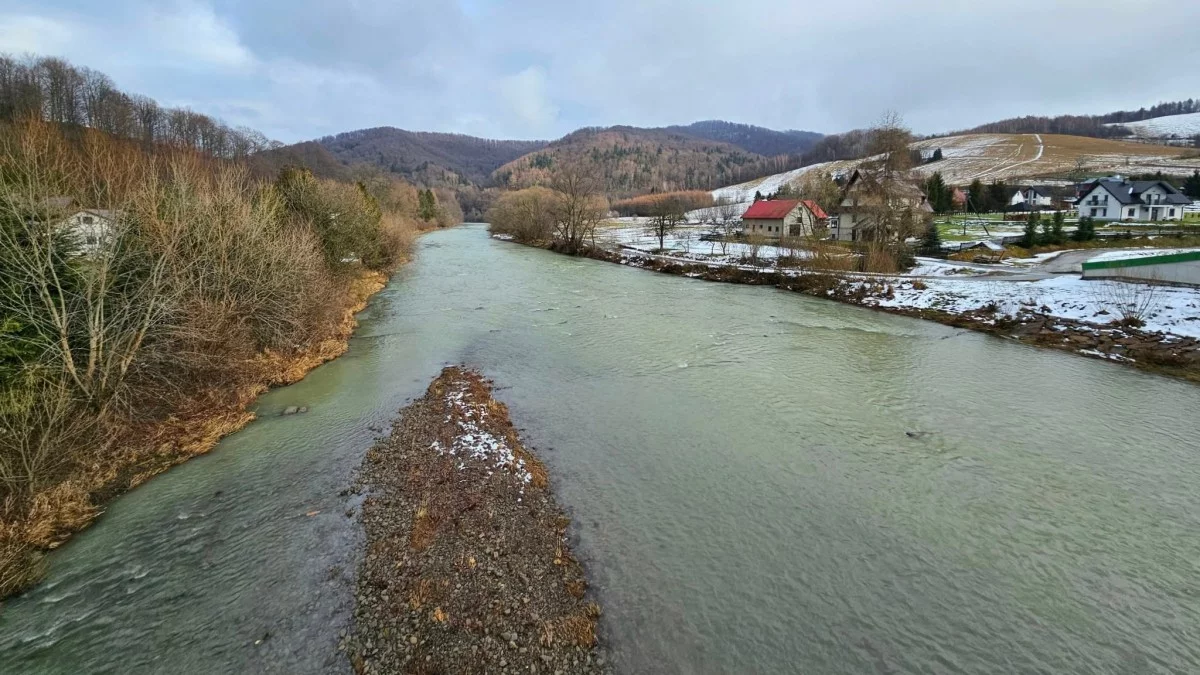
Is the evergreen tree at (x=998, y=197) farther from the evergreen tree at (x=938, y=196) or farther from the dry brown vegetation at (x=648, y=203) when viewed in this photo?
the dry brown vegetation at (x=648, y=203)

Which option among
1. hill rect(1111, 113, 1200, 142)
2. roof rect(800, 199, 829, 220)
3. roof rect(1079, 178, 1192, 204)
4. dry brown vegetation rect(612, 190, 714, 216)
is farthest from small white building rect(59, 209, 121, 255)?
hill rect(1111, 113, 1200, 142)

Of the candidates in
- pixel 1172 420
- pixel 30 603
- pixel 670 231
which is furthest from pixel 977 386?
pixel 670 231

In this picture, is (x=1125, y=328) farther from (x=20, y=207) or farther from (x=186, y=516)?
(x=20, y=207)

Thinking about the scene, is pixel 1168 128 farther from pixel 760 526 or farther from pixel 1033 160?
pixel 760 526

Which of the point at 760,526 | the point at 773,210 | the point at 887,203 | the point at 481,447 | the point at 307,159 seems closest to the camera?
the point at 760,526

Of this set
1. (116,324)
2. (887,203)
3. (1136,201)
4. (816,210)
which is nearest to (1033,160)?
(1136,201)

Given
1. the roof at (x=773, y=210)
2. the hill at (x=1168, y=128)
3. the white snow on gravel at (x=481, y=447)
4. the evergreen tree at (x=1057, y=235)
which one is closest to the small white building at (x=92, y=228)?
the white snow on gravel at (x=481, y=447)
